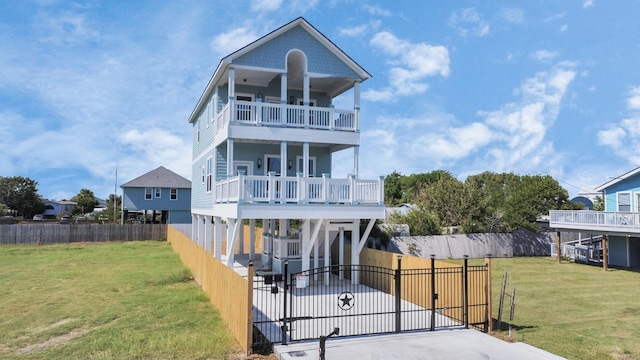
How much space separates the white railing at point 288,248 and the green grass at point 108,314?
3.61m

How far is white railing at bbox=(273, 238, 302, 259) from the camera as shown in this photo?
60.5 ft

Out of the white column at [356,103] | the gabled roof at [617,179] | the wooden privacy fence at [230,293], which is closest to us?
the wooden privacy fence at [230,293]

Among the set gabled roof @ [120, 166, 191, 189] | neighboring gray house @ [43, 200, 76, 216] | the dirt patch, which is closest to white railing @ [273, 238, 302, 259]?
the dirt patch

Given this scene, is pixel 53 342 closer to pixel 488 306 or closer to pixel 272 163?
pixel 488 306

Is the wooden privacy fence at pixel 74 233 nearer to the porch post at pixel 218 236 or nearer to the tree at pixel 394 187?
the porch post at pixel 218 236

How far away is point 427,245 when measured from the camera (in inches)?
1150

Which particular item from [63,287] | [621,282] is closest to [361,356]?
[63,287]

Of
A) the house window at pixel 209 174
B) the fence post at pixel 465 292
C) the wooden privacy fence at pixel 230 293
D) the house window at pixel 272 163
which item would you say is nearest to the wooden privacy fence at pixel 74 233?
the house window at pixel 209 174

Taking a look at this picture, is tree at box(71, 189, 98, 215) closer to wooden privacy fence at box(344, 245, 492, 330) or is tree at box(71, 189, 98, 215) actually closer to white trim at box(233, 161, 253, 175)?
white trim at box(233, 161, 253, 175)

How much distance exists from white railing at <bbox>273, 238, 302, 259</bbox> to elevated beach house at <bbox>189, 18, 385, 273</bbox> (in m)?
0.04

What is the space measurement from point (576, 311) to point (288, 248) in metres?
10.3

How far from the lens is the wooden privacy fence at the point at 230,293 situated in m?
9.62

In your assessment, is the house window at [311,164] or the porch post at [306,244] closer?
the porch post at [306,244]

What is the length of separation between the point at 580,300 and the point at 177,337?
13.7 metres
